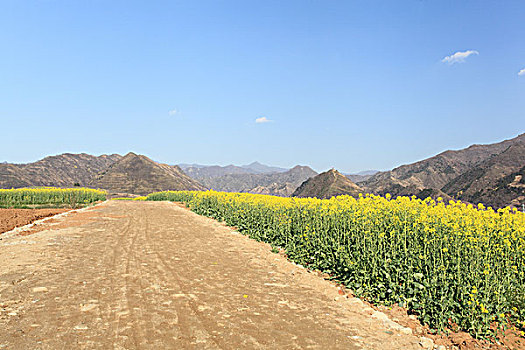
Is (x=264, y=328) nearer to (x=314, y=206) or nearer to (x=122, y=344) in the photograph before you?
(x=122, y=344)

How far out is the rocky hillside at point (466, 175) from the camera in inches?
1176

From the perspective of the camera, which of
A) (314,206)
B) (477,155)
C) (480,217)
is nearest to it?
(480,217)

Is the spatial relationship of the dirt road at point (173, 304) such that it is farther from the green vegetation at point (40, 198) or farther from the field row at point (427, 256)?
the green vegetation at point (40, 198)

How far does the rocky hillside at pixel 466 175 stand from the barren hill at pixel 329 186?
→ 15.1 ft

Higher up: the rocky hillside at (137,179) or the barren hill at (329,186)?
the rocky hillside at (137,179)

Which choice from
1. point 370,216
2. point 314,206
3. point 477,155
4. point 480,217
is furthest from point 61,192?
point 477,155

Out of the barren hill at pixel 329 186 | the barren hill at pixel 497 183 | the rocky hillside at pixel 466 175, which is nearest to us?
the barren hill at pixel 497 183

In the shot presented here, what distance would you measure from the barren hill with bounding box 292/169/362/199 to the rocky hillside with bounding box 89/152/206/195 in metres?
75.4

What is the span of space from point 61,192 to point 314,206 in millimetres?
33944

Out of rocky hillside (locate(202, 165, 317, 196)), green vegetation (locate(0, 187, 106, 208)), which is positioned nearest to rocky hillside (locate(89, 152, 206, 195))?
rocky hillside (locate(202, 165, 317, 196))

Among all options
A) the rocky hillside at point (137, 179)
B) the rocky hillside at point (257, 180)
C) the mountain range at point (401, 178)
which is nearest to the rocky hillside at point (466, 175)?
the mountain range at point (401, 178)

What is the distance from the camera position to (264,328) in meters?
4.77

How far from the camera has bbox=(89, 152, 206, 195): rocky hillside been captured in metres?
110

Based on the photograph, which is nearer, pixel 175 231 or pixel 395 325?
pixel 395 325
